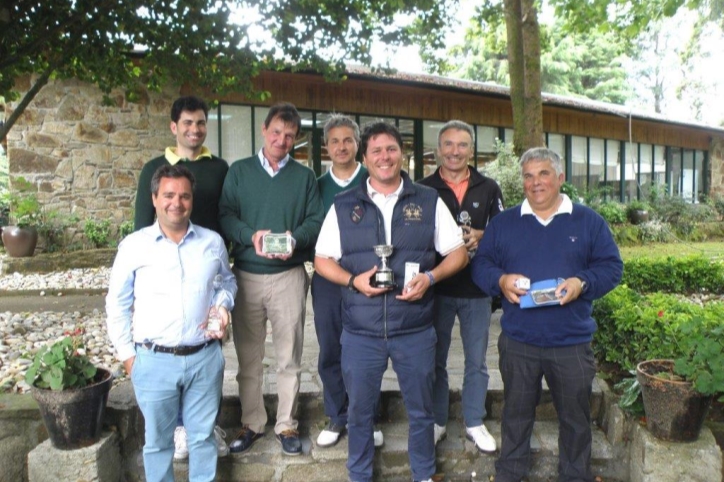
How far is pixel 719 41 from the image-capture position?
31.5 m

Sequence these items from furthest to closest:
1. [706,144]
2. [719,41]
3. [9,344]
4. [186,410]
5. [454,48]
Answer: [719,41]
[706,144]
[454,48]
[9,344]
[186,410]

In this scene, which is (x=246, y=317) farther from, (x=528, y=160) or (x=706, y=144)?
(x=706, y=144)

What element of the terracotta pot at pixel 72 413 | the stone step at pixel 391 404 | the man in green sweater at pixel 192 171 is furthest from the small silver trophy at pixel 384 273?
the terracotta pot at pixel 72 413

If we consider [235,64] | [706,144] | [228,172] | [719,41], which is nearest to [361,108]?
[235,64]

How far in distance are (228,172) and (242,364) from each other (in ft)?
3.56

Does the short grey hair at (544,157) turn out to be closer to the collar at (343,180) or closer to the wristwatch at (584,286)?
the wristwatch at (584,286)

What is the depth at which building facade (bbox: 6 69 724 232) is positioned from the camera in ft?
33.6

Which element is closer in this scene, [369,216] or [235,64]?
[369,216]

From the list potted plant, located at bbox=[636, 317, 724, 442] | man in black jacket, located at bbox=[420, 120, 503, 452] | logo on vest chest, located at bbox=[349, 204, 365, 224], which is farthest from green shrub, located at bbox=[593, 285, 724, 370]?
logo on vest chest, located at bbox=[349, 204, 365, 224]

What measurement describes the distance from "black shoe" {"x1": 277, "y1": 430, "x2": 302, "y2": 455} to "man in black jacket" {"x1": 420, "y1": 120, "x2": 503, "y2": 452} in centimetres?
81

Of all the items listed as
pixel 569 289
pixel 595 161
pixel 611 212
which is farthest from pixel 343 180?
pixel 595 161

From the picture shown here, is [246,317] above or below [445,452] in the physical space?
above

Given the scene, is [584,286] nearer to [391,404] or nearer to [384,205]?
[384,205]

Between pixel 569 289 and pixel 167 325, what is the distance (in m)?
1.91
